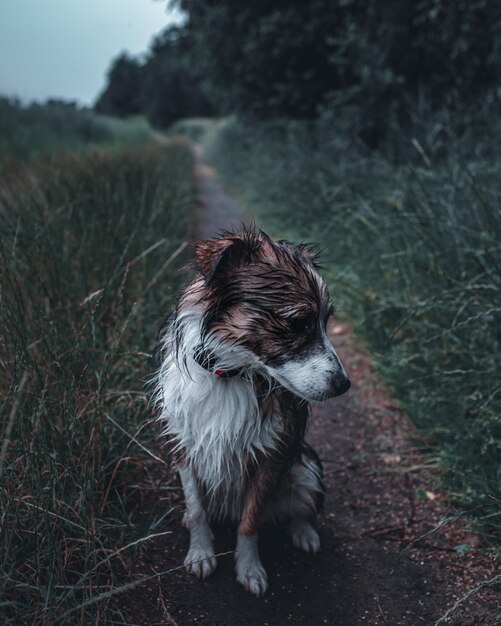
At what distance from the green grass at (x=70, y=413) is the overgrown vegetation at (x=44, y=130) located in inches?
157

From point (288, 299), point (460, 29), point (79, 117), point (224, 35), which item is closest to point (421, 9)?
point (460, 29)

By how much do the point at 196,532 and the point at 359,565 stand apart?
74 centimetres

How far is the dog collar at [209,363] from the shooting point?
7.25ft

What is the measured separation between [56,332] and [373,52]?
493 cm

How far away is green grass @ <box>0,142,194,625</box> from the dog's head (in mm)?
593

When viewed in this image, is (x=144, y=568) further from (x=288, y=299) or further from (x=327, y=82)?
(x=327, y=82)

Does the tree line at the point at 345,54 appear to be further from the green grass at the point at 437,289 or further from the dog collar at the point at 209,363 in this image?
the dog collar at the point at 209,363

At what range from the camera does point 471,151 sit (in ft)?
17.7

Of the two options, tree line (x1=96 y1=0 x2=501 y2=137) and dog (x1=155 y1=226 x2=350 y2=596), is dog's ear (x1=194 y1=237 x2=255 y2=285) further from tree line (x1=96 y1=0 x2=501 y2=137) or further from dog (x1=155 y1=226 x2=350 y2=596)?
tree line (x1=96 y1=0 x2=501 y2=137)

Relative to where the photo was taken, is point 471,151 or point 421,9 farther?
point 421,9

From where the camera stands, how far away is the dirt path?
238 cm

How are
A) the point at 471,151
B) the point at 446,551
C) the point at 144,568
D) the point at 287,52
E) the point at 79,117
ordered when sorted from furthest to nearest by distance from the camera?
the point at 79,117 → the point at 287,52 → the point at 471,151 → the point at 446,551 → the point at 144,568

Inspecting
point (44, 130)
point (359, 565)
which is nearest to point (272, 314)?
point (359, 565)

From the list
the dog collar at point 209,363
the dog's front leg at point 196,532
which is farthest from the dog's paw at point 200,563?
the dog collar at point 209,363
